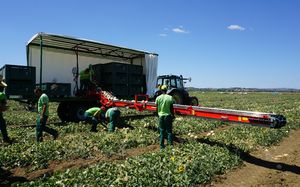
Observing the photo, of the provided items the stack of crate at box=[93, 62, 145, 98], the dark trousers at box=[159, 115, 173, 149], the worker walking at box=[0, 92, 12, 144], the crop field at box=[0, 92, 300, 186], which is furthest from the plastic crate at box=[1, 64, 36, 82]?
the dark trousers at box=[159, 115, 173, 149]

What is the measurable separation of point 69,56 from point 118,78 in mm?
3238

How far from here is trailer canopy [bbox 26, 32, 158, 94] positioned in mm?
15596

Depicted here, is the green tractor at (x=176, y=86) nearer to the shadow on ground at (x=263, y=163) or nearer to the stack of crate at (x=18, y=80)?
the stack of crate at (x=18, y=80)

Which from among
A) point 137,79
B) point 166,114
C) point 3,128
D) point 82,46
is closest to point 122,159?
point 166,114

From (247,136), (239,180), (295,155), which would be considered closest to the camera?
(239,180)

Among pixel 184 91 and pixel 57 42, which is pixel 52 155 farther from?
pixel 184 91

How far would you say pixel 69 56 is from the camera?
17.8m

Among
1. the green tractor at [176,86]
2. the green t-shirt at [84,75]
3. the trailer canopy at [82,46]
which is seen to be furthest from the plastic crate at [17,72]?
the green tractor at [176,86]

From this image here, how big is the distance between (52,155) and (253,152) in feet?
22.9

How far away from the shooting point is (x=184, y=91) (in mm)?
20359

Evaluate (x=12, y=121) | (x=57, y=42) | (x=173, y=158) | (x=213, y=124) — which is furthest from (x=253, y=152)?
(x=12, y=121)

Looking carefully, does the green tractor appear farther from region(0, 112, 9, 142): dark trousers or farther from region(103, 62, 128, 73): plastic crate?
region(0, 112, 9, 142): dark trousers

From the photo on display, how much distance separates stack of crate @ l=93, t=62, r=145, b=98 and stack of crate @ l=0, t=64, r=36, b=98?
14.0 ft

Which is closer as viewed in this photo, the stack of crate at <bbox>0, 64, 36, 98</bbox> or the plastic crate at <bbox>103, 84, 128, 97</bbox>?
the stack of crate at <bbox>0, 64, 36, 98</bbox>
